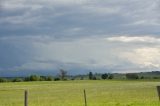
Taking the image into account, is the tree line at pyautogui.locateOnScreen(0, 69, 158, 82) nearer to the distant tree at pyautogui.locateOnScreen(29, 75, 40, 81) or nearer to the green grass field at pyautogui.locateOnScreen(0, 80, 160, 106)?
the distant tree at pyautogui.locateOnScreen(29, 75, 40, 81)

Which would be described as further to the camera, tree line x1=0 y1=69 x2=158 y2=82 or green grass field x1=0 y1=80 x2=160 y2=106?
tree line x1=0 y1=69 x2=158 y2=82

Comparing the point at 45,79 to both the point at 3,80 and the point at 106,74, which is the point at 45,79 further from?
the point at 106,74

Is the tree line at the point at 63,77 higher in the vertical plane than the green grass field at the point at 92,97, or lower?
higher

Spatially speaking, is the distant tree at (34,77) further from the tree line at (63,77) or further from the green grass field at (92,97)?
the green grass field at (92,97)

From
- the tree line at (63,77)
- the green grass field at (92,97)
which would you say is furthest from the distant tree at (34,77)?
the green grass field at (92,97)

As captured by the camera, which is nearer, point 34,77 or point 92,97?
point 92,97

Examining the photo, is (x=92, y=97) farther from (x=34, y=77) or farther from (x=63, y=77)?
(x=63, y=77)

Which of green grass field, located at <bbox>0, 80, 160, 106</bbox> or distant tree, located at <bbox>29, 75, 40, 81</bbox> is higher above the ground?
distant tree, located at <bbox>29, 75, 40, 81</bbox>

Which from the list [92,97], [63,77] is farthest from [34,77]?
[92,97]

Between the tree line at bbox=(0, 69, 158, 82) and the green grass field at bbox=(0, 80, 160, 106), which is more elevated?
the tree line at bbox=(0, 69, 158, 82)

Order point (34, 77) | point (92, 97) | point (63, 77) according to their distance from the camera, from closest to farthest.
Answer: point (92, 97)
point (34, 77)
point (63, 77)

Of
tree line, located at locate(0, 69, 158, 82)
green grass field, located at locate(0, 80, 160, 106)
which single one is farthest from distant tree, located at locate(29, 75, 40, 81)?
green grass field, located at locate(0, 80, 160, 106)

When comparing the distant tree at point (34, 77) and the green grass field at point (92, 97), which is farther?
the distant tree at point (34, 77)

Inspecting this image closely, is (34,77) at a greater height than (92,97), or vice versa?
(34,77)
